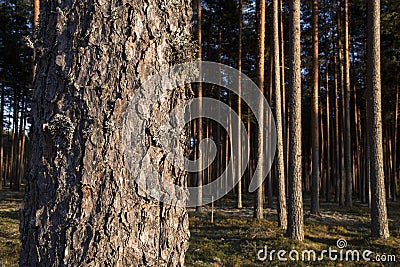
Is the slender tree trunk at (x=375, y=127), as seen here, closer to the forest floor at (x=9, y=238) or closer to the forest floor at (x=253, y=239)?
the forest floor at (x=253, y=239)

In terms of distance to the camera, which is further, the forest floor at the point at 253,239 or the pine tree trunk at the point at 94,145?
the forest floor at the point at 253,239

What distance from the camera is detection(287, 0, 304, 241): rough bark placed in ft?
36.5

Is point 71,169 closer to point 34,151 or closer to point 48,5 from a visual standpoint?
point 34,151

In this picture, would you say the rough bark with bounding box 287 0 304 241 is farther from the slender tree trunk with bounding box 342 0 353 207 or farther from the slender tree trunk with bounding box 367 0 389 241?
the slender tree trunk with bounding box 342 0 353 207

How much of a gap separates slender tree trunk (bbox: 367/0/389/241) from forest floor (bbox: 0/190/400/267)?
25.9 inches

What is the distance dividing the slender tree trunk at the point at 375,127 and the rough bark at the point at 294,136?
2401 millimetres

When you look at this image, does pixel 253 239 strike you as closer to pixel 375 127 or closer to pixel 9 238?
pixel 375 127

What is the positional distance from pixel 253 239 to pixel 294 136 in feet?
10.4

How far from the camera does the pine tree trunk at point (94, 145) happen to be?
155cm

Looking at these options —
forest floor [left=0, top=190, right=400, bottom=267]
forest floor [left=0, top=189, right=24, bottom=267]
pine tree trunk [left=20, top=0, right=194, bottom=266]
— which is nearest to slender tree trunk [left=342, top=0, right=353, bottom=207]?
forest floor [left=0, top=190, right=400, bottom=267]

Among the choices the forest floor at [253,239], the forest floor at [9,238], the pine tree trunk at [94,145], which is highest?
the pine tree trunk at [94,145]

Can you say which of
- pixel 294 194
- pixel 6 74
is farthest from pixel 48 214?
pixel 6 74

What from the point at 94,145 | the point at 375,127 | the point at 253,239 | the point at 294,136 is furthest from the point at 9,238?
the point at 375,127

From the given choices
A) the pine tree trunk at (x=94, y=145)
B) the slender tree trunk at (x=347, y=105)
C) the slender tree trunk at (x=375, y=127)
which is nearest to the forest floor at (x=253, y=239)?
the slender tree trunk at (x=375, y=127)
